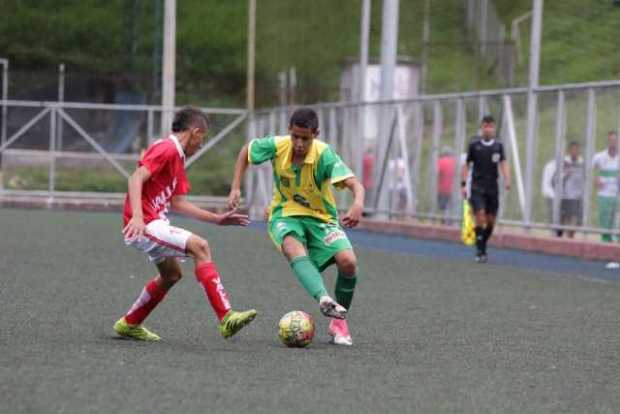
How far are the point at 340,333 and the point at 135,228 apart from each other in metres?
1.55

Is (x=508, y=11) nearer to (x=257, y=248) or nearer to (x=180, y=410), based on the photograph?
(x=257, y=248)

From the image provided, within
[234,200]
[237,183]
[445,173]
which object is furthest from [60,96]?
[234,200]

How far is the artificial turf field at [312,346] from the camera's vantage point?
7367 millimetres

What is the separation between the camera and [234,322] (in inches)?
369

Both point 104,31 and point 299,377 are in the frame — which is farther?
point 104,31

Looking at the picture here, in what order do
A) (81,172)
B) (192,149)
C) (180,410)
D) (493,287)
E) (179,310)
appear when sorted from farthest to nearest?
(81,172) → (493,287) → (179,310) → (192,149) → (180,410)

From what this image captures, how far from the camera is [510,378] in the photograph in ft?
27.4

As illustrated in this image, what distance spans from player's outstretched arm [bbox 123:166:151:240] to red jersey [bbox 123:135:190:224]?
6.8 inches

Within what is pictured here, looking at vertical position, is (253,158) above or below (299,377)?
above

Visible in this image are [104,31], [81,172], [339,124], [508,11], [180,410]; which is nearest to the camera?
[180,410]

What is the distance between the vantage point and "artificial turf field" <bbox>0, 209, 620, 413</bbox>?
24.2ft

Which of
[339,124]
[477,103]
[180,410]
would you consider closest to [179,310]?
[180,410]

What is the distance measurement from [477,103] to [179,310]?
14.5 metres

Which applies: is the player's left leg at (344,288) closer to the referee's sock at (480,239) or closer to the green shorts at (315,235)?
the green shorts at (315,235)
